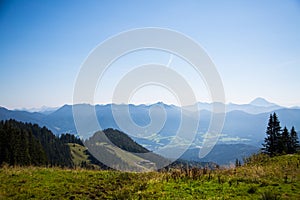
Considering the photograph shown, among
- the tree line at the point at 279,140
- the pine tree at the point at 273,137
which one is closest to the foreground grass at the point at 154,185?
the tree line at the point at 279,140

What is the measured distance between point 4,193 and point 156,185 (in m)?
7.61

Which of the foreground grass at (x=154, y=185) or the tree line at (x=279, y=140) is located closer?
the foreground grass at (x=154, y=185)

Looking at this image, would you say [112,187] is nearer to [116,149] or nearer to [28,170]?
[28,170]

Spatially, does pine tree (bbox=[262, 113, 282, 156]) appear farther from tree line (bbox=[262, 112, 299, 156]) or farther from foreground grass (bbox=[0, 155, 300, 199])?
foreground grass (bbox=[0, 155, 300, 199])

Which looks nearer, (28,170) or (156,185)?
(156,185)

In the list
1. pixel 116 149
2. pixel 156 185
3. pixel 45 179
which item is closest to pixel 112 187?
pixel 156 185

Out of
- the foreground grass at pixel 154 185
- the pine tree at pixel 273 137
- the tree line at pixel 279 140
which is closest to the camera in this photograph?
the foreground grass at pixel 154 185

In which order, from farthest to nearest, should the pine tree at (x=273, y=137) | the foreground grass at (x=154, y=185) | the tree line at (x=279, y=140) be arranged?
the pine tree at (x=273, y=137) → the tree line at (x=279, y=140) → the foreground grass at (x=154, y=185)

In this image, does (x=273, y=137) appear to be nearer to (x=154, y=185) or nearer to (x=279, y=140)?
(x=279, y=140)

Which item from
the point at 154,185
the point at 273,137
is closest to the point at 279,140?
the point at 273,137

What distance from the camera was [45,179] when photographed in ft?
51.8

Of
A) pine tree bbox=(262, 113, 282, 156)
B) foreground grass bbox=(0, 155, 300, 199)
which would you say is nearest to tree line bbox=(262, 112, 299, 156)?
pine tree bbox=(262, 113, 282, 156)

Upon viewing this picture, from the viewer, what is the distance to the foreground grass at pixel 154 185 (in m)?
11.5

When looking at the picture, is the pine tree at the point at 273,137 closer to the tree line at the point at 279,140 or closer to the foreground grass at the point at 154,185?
the tree line at the point at 279,140
